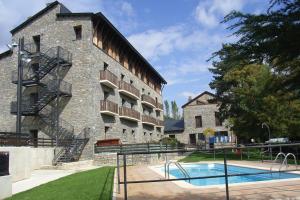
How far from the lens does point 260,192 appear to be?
27.0ft

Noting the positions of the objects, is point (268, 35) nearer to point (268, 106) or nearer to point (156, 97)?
point (268, 106)

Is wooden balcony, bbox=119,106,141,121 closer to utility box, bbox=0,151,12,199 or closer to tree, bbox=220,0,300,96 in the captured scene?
utility box, bbox=0,151,12,199

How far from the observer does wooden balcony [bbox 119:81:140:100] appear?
31228mm

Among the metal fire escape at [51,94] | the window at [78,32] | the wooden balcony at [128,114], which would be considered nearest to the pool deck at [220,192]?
the metal fire escape at [51,94]

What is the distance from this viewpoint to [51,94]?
25609 mm

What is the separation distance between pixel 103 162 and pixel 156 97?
85.6 feet

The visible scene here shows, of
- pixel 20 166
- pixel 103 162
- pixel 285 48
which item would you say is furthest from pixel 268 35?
pixel 103 162

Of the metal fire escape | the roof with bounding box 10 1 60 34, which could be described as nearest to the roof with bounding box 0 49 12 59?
the roof with bounding box 10 1 60 34

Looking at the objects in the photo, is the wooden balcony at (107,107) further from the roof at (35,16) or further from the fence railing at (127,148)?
the roof at (35,16)

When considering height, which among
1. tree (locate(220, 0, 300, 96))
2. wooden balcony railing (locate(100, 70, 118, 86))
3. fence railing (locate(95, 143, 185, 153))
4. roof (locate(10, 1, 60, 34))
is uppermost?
roof (locate(10, 1, 60, 34))

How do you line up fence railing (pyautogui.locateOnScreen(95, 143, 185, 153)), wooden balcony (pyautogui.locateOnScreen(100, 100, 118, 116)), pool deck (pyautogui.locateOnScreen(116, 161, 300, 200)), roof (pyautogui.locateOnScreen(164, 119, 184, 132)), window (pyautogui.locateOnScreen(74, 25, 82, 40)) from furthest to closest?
roof (pyautogui.locateOnScreen(164, 119, 184, 132))
window (pyautogui.locateOnScreen(74, 25, 82, 40))
wooden balcony (pyautogui.locateOnScreen(100, 100, 118, 116))
fence railing (pyautogui.locateOnScreen(95, 143, 185, 153))
pool deck (pyautogui.locateOnScreen(116, 161, 300, 200))

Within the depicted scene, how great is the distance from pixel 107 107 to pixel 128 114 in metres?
5.22

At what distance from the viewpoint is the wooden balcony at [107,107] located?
2680 centimetres

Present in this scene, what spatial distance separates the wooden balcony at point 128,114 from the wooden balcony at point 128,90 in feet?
4.96
